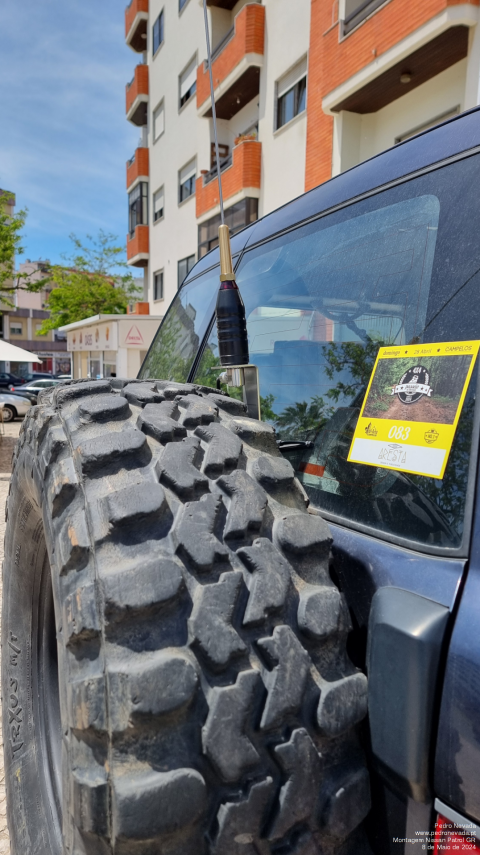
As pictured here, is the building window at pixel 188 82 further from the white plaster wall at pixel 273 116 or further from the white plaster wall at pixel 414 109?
the white plaster wall at pixel 414 109

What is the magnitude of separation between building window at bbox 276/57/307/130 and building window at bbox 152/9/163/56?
44.0ft

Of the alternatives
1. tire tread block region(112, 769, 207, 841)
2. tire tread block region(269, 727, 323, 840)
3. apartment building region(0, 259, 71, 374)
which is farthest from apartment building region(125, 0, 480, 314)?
apartment building region(0, 259, 71, 374)

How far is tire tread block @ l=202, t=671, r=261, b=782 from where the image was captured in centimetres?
89

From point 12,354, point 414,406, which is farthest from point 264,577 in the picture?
point 12,354

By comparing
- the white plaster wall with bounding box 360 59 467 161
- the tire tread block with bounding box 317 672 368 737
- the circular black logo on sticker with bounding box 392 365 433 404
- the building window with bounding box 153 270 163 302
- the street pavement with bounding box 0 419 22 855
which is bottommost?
the street pavement with bounding box 0 419 22 855

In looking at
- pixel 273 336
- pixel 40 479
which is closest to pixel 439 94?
pixel 273 336

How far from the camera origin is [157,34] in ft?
82.5

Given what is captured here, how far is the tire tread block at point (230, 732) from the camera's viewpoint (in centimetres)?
89

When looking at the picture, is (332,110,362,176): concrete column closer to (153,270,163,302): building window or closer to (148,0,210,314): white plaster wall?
(148,0,210,314): white plaster wall

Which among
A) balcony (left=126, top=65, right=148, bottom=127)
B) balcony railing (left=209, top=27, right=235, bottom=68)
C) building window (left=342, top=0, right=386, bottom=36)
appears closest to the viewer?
building window (left=342, top=0, right=386, bottom=36)

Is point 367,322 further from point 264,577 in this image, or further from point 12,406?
point 12,406

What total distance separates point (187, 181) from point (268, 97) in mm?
7855

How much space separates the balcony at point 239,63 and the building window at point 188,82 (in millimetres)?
3582

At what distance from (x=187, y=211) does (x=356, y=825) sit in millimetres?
22840
